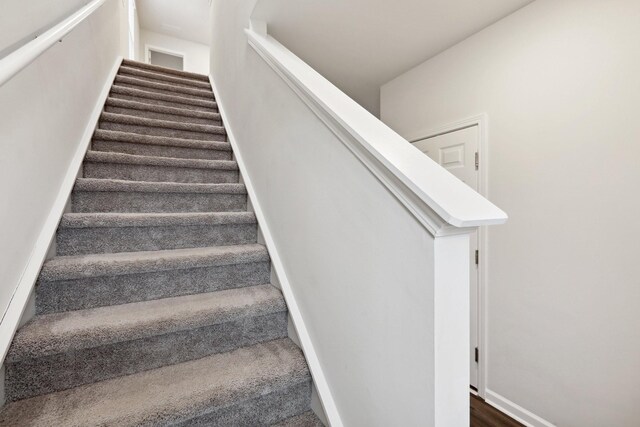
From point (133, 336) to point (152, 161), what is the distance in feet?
3.74

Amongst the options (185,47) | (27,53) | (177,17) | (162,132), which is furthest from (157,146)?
(185,47)

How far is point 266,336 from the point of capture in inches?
50.1

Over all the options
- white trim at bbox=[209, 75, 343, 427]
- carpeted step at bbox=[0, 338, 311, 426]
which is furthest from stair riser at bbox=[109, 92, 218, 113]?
carpeted step at bbox=[0, 338, 311, 426]

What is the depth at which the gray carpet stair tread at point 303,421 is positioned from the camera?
3.38 feet

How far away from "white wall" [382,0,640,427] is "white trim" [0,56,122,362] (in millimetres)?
2202

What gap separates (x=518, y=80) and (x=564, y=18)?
314 millimetres

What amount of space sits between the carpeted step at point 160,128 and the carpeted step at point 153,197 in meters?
0.78

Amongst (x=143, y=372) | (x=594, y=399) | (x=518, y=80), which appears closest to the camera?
(x=143, y=372)

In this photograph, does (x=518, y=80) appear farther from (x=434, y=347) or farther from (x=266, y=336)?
(x=266, y=336)

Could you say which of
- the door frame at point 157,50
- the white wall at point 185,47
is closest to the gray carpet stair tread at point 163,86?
the door frame at point 157,50

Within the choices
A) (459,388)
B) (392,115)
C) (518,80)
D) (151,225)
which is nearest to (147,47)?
(392,115)

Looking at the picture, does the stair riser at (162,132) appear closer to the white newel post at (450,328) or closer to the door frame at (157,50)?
the white newel post at (450,328)

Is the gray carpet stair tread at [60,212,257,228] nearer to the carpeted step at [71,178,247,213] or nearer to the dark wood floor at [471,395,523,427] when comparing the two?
the carpeted step at [71,178,247,213]

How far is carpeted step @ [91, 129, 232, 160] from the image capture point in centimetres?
190
